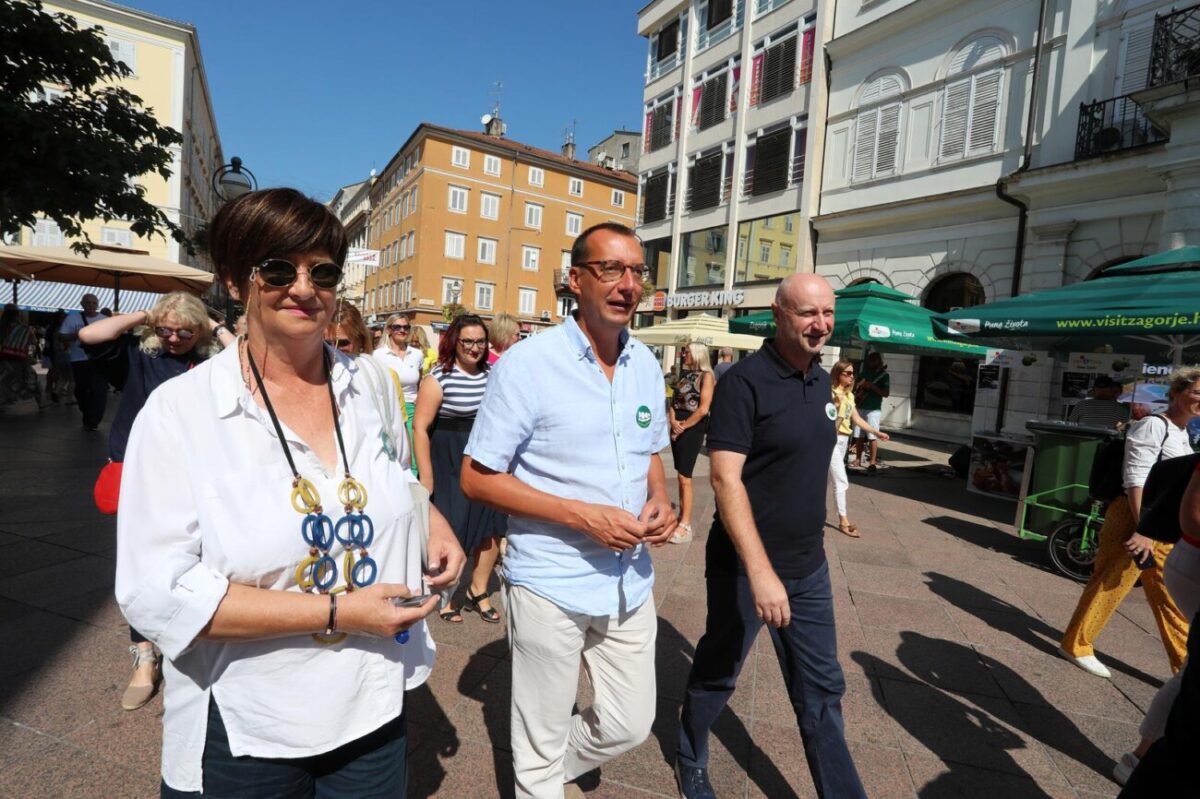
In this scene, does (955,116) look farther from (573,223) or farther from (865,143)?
(573,223)

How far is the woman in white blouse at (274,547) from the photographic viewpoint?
119 centimetres

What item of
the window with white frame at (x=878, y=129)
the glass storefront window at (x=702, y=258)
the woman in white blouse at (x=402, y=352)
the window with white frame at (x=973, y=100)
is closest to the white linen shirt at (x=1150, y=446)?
the woman in white blouse at (x=402, y=352)

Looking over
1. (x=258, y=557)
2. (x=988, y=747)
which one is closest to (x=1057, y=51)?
(x=988, y=747)

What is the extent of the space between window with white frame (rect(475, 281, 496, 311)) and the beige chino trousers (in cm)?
4608

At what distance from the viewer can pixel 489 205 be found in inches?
1838

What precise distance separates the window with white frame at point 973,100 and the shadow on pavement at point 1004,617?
41.7ft

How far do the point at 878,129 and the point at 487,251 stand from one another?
34098 mm


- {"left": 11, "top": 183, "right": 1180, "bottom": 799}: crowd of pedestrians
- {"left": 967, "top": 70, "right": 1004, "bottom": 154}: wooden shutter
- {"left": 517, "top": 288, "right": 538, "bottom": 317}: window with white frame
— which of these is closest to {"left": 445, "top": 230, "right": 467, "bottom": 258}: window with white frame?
{"left": 517, "top": 288, "right": 538, "bottom": 317}: window with white frame

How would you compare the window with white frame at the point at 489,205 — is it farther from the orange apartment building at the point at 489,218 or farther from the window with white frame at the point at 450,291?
the window with white frame at the point at 450,291

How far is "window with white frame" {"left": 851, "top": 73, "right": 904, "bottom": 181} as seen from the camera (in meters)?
16.2

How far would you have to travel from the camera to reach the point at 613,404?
2096mm

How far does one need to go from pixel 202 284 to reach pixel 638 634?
12.5 metres

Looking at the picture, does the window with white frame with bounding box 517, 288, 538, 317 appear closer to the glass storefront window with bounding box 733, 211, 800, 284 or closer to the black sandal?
the glass storefront window with bounding box 733, 211, 800, 284

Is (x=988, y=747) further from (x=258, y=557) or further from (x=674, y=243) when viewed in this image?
(x=674, y=243)
